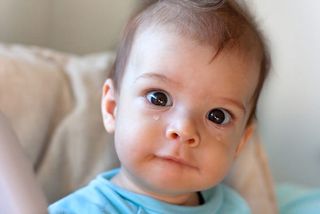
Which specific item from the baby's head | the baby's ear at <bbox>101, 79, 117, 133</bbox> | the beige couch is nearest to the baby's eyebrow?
the baby's head

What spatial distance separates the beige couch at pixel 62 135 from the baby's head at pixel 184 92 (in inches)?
8.9

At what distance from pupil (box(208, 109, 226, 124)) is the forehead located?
0.03 metres

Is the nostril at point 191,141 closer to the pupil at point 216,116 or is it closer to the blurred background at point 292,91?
the pupil at point 216,116

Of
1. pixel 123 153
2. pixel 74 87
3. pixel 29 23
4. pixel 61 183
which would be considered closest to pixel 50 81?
pixel 74 87

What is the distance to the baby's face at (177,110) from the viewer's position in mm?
791

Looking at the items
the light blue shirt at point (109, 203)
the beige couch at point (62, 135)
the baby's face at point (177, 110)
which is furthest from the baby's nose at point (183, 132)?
the beige couch at point (62, 135)

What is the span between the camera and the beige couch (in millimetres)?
1055

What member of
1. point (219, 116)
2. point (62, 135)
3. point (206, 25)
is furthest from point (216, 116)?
point (62, 135)

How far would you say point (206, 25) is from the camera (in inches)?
32.0

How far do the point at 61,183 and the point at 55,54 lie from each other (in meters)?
0.29

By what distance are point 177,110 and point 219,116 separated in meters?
0.07

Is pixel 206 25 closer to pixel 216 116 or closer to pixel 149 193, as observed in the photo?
pixel 216 116

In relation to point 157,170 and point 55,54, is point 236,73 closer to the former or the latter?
point 157,170

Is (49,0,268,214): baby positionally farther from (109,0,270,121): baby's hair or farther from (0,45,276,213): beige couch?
(0,45,276,213): beige couch
